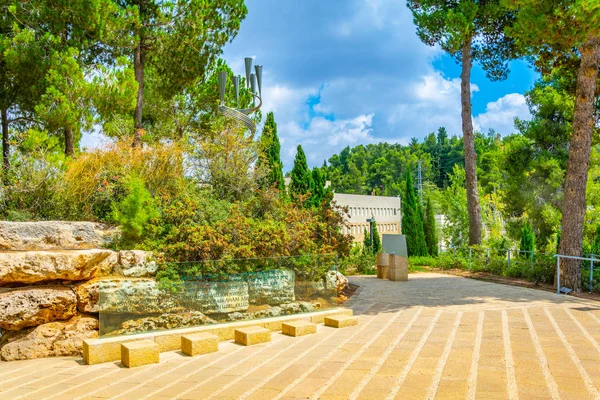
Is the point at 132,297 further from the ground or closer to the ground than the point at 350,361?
further from the ground

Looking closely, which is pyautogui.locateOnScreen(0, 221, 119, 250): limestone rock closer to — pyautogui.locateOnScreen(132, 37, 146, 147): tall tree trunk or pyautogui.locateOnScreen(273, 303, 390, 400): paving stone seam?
pyautogui.locateOnScreen(273, 303, 390, 400): paving stone seam

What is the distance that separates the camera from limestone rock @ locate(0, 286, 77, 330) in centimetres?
709

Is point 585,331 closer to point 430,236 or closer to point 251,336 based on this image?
point 251,336

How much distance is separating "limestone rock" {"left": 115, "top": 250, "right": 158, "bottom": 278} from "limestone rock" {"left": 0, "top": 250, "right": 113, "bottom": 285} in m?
0.52

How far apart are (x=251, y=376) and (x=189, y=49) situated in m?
13.4

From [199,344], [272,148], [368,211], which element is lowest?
[199,344]

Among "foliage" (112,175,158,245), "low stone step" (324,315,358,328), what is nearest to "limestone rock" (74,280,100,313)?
"foliage" (112,175,158,245)

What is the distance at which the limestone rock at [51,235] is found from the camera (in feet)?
27.1

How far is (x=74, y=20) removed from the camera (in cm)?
1328

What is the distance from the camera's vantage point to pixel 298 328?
721 cm

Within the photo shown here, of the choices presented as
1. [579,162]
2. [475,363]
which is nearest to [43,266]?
[475,363]

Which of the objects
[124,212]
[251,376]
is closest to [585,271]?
[251,376]

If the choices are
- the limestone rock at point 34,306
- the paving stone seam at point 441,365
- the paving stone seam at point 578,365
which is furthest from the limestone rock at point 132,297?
the paving stone seam at point 578,365

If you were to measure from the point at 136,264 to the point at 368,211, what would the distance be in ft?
90.9
